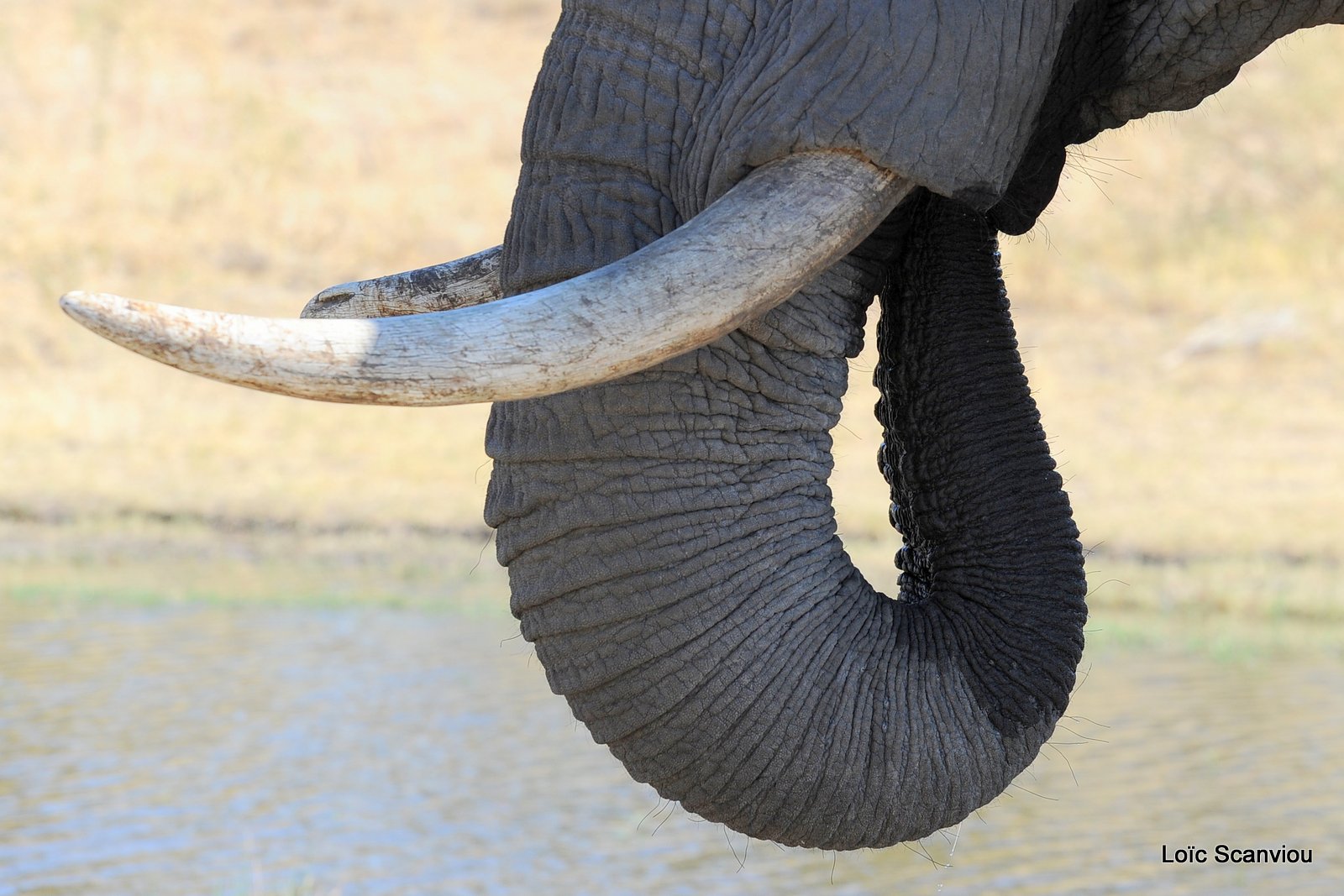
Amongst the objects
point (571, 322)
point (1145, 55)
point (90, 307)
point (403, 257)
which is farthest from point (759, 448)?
point (403, 257)

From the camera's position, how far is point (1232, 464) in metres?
15.0

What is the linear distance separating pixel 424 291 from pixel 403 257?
1881cm

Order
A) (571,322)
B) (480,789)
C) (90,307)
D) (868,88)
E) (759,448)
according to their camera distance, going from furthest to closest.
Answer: (480,789), (759,448), (868,88), (571,322), (90,307)

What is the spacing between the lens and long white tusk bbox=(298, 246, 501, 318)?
9.27ft

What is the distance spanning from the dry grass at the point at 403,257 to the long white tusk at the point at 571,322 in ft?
31.3

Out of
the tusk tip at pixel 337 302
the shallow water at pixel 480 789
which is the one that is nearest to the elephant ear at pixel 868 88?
the tusk tip at pixel 337 302

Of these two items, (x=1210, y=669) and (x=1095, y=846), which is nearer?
(x=1095, y=846)

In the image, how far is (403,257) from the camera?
2138 cm

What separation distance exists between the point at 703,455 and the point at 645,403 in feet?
0.34

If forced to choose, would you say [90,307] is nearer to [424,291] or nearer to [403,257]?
[424,291]

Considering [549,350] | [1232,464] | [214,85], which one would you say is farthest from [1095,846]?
[214,85]

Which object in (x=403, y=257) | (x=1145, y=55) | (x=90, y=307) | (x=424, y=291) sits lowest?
(x=90, y=307)

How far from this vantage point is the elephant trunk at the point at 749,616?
7.65 feet

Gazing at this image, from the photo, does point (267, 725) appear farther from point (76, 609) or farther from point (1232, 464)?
point (1232, 464)
